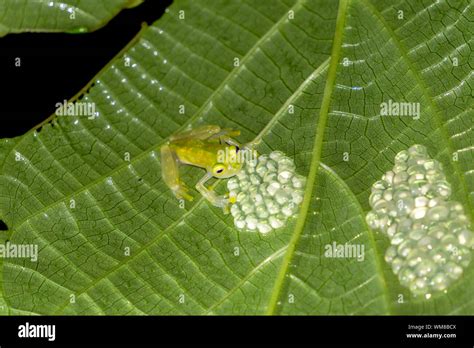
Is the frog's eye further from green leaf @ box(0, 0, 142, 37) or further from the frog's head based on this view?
green leaf @ box(0, 0, 142, 37)

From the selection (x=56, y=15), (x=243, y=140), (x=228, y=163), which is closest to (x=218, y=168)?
(x=228, y=163)

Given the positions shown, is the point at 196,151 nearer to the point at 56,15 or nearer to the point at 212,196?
the point at 212,196

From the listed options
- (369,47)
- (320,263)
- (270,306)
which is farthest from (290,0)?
(270,306)

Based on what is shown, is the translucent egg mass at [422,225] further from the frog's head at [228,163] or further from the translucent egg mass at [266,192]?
the frog's head at [228,163]

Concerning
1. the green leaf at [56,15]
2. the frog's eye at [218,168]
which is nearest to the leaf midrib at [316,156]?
the frog's eye at [218,168]

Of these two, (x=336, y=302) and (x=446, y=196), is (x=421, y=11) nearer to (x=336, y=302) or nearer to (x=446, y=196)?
(x=446, y=196)

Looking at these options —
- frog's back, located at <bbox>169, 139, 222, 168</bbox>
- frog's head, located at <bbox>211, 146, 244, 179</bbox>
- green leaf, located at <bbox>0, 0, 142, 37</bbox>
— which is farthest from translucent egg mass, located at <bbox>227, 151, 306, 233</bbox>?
green leaf, located at <bbox>0, 0, 142, 37</bbox>
